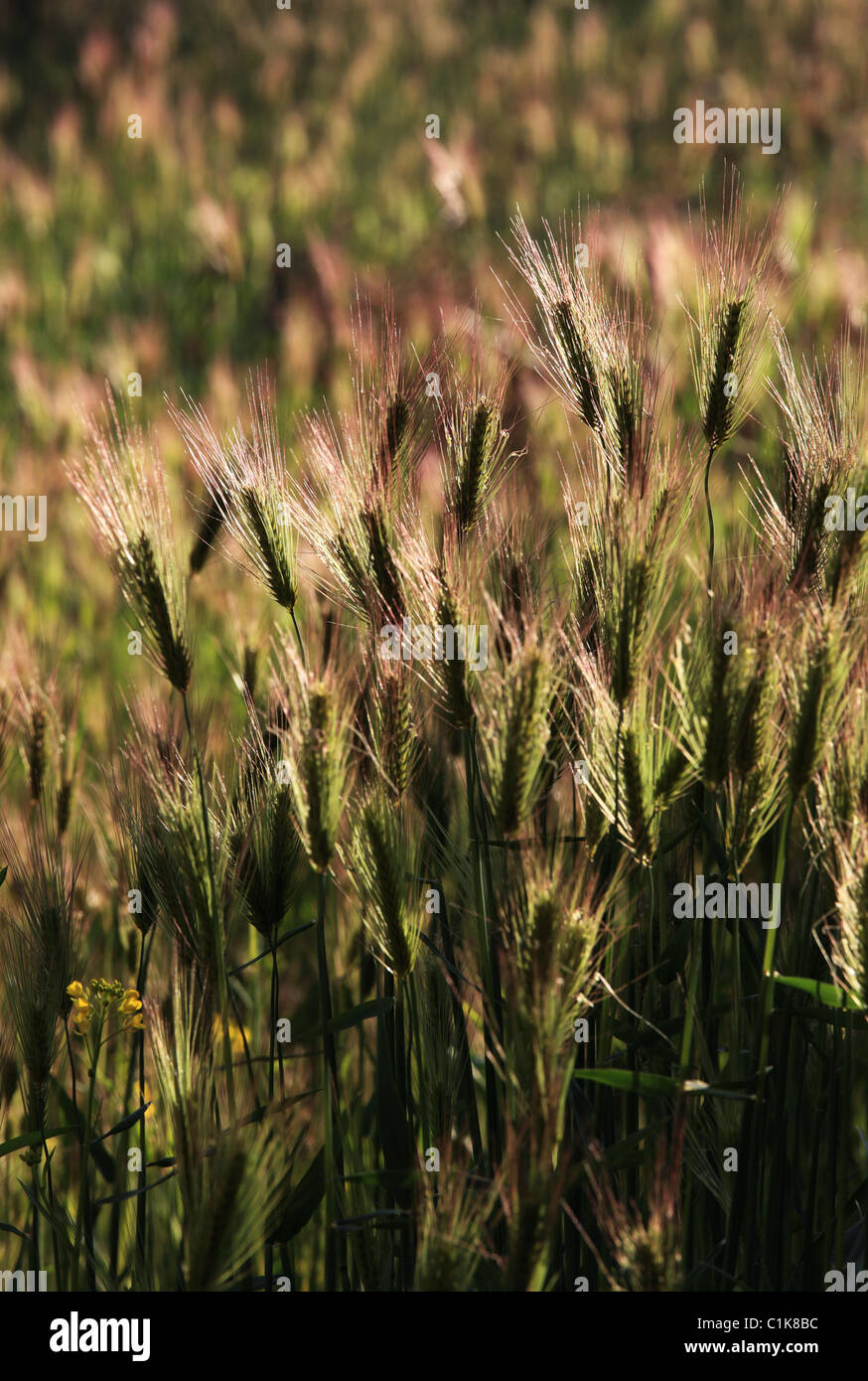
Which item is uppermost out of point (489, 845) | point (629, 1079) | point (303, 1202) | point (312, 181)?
point (312, 181)

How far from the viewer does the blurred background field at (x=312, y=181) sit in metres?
3.68

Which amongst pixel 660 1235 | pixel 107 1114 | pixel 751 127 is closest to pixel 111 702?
pixel 107 1114

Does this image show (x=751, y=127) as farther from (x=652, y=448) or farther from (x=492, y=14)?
(x=652, y=448)

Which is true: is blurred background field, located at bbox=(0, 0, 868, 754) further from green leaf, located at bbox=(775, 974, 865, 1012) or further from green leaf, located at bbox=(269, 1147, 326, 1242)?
green leaf, located at bbox=(775, 974, 865, 1012)

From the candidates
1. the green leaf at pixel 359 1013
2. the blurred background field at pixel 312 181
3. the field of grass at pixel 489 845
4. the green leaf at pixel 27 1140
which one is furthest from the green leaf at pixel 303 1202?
the blurred background field at pixel 312 181

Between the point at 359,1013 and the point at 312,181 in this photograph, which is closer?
the point at 359,1013

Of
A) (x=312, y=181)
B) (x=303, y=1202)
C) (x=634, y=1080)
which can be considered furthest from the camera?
(x=312, y=181)

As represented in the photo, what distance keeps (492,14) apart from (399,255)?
161 inches

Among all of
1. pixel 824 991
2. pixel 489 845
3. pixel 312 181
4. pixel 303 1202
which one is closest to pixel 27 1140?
pixel 303 1202

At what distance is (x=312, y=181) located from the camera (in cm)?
635

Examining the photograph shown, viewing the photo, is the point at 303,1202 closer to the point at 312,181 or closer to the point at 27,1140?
the point at 27,1140

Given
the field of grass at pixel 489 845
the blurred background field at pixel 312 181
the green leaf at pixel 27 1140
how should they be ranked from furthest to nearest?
the blurred background field at pixel 312 181
the green leaf at pixel 27 1140
the field of grass at pixel 489 845

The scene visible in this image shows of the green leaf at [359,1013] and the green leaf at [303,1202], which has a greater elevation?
the green leaf at [359,1013]

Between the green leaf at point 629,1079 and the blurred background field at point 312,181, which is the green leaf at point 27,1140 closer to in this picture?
the green leaf at point 629,1079
